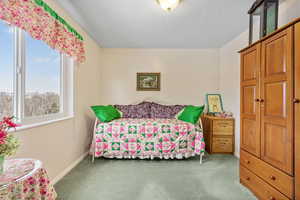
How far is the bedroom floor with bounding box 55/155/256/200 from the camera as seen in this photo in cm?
186

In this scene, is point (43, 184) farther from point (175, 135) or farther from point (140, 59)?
point (140, 59)

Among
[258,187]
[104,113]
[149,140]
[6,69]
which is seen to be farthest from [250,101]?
[6,69]

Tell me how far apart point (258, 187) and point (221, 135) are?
1522mm

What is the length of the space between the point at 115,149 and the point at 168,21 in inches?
90.5

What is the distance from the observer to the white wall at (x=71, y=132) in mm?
1763

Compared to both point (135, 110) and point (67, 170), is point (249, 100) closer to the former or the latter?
point (135, 110)

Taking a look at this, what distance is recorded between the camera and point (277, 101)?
1.50 m

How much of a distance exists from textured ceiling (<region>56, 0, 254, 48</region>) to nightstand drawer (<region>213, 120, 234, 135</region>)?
168cm

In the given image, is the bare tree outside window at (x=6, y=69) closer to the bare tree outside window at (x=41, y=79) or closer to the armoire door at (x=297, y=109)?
the bare tree outside window at (x=41, y=79)

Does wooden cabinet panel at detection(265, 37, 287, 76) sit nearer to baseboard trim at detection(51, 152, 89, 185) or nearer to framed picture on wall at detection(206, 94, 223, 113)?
framed picture on wall at detection(206, 94, 223, 113)

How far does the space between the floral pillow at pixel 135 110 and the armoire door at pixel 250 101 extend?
2.08 metres

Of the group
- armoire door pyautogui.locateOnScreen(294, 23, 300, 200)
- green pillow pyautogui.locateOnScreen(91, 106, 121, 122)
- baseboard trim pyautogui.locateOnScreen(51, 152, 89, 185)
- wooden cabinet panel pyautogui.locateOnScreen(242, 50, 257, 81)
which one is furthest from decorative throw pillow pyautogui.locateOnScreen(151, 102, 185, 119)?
armoire door pyautogui.locateOnScreen(294, 23, 300, 200)

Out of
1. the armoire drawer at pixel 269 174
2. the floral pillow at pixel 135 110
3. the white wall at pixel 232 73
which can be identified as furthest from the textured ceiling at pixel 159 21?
the armoire drawer at pixel 269 174

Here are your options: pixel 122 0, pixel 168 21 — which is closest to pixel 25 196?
pixel 122 0
